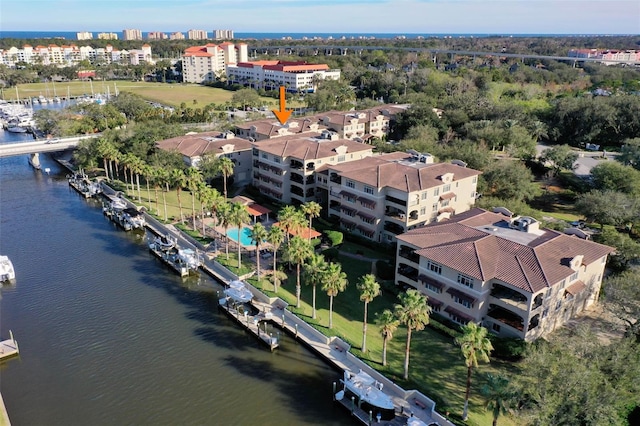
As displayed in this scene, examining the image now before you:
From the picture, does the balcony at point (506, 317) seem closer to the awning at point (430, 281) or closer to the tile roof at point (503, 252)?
the tile roof at point (503, 252)

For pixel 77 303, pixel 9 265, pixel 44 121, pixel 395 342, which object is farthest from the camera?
pixel 44 121

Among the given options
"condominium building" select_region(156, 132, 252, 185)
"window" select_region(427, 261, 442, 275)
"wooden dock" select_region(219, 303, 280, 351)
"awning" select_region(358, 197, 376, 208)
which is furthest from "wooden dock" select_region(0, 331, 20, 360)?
"condominium building" select_region(156, 132, 252, 185)

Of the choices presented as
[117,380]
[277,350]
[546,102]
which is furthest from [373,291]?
[546,102]

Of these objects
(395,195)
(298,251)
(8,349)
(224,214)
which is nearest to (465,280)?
(298,251)

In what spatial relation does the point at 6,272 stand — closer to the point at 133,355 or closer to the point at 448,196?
the point at 133,355

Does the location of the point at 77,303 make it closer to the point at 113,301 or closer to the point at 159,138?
the point at 113,301

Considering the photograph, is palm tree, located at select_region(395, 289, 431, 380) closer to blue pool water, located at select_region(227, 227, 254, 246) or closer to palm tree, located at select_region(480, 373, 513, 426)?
palm tree, located at select_region(480, 373, 513, 426)
